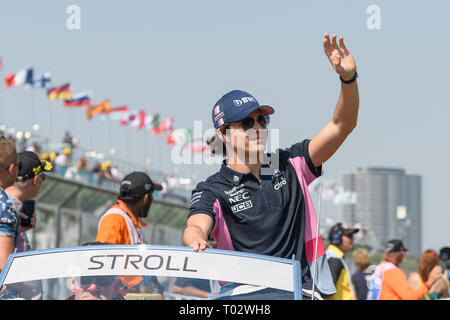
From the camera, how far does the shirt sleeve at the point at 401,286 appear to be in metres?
8.74

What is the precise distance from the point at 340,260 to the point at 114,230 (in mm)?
3012

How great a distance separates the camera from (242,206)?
4.67 metres

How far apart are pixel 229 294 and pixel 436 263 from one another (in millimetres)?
6872

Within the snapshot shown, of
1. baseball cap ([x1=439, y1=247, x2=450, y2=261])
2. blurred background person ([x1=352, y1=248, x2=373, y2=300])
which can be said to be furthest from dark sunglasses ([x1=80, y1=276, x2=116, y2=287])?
baseball cap ([x1=439, y1=247, x2=450, y2=261])

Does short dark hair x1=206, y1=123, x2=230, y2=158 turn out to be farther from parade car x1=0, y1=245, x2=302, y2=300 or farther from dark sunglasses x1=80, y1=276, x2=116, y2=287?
dark sunglasses x1=80, y1=276, x2=116, y2=287

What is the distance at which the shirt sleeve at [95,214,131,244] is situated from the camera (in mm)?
6777

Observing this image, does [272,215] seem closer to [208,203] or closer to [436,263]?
[208,203]

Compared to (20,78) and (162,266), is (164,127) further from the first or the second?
(162,266)

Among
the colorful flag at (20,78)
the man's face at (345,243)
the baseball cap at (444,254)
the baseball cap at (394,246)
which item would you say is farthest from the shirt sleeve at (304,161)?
the colorful flag at (20,78)

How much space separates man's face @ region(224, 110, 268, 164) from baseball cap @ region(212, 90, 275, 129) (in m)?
0.05

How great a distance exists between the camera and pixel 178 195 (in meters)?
38.6
